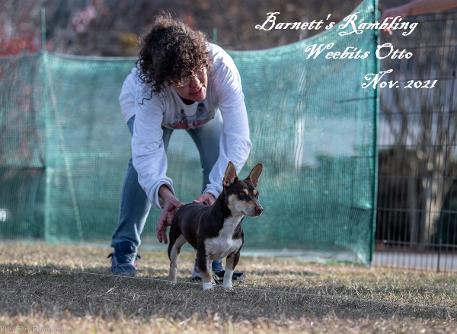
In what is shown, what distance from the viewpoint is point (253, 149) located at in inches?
310

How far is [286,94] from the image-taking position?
25.3 ft

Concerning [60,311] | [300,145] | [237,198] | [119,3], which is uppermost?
[119,3]

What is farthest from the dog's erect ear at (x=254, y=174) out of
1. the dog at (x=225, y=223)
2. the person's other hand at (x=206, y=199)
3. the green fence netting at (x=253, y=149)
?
the green fence netting at (x=253, y=149)

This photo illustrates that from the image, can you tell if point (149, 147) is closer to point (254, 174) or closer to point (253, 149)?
point (254, 174)

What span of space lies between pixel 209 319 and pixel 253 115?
175 inches

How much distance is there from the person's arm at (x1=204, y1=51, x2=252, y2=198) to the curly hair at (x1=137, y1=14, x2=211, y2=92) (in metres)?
0.17

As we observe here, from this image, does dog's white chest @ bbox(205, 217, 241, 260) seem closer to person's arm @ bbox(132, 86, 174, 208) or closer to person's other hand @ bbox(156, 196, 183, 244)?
person's other hand @ bbox(156, 196, 183, 244)

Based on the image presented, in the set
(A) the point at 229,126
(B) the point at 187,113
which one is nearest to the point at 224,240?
(A) the point at 229,126

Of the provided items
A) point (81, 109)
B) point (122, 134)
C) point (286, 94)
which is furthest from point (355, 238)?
point (81, 109)

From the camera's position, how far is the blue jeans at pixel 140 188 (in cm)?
550

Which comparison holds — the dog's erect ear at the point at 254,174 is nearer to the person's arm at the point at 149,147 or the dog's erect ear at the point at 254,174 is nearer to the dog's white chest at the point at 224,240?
the dog's white chest at the point at 224,240

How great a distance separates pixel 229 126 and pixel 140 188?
824 mm

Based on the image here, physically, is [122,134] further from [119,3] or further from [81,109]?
[119,3]

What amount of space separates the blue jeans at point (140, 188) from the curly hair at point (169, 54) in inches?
24.4
